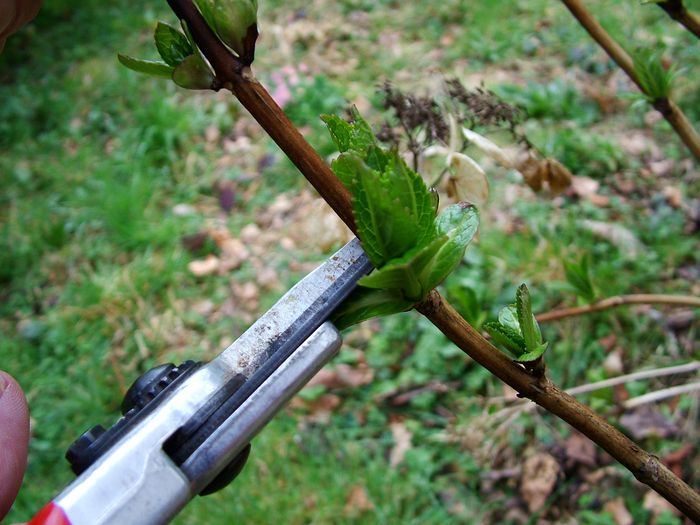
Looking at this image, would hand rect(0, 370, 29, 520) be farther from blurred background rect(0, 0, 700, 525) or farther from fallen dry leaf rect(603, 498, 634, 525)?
fallen dry leaf rect(603, 498, 634, 525)

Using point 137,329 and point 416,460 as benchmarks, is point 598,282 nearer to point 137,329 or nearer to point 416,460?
point 416,460

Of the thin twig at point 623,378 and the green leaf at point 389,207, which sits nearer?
the green leaf at point 389,207

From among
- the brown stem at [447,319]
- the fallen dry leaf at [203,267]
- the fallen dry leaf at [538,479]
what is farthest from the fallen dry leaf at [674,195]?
the brown stem at [447,319]

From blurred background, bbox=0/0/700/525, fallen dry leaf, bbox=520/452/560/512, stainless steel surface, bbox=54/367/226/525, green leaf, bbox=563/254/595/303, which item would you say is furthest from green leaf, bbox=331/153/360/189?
fallen dry leaf, bbox=520/452/560/512

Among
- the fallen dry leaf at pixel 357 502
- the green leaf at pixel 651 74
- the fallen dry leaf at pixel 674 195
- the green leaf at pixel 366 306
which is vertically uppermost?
the green leaf at pixel 366 306

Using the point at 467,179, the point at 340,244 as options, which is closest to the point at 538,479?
the point at 340,244

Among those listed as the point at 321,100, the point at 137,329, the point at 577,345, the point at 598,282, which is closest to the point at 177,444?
the point at 577,345

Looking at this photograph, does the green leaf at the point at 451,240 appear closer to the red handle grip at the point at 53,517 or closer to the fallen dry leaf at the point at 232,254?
the red handle grip at the point at 53,517

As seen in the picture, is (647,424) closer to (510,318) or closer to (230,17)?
(510,318)
